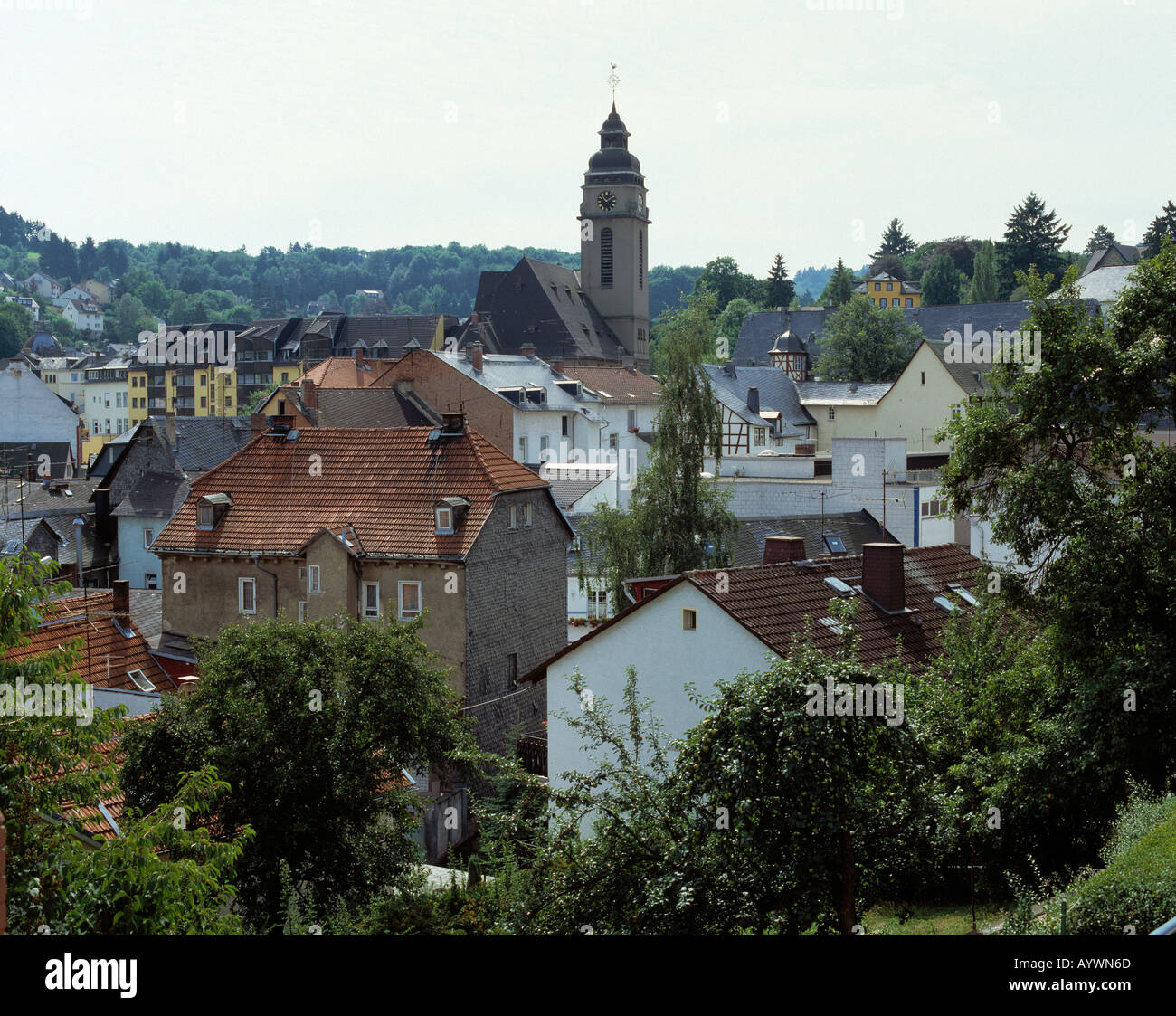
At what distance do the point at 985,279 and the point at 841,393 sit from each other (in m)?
62.1

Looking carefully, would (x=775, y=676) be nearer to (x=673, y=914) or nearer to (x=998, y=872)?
(x=673, y=914)

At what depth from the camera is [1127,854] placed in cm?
1280

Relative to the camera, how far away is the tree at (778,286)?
143 metres

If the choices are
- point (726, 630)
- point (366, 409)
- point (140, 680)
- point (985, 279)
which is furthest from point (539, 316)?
point (726, 630)

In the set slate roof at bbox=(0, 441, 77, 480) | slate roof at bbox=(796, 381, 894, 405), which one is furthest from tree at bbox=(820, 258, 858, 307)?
slate roof at bbox=(0, 441, 77, 480)

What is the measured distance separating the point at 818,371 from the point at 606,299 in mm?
23719

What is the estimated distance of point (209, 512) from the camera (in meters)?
35.7

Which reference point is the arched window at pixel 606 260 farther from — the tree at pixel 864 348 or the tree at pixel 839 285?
the tree at pixel 839 285

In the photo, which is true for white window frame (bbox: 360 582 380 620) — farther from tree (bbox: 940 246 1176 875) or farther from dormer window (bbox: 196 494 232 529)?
tree (bbox: 940 246 1176 875)

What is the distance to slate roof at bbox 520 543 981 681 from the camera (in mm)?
23031

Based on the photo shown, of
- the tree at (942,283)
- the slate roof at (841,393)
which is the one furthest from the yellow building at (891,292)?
the slate roof at (841,393)

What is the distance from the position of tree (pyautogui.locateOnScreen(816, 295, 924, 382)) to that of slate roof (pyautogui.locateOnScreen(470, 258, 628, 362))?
837 inches

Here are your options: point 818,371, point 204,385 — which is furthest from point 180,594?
point 204,385
